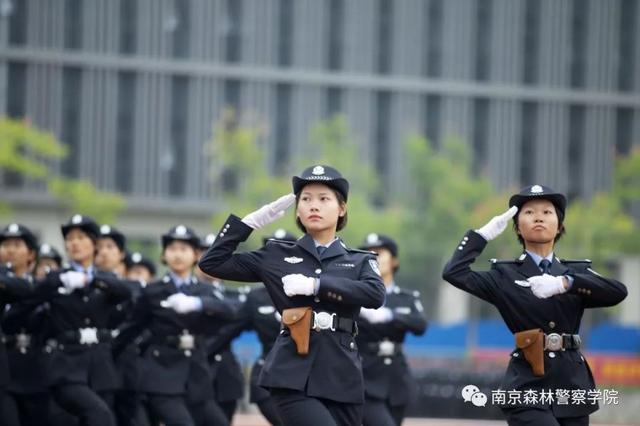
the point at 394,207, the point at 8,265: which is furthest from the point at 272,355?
the point at 394,207

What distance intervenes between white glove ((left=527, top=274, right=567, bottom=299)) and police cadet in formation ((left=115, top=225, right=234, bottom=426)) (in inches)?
168

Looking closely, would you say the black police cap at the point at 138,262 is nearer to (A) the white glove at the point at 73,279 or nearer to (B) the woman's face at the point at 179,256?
(B) the woman's face at the point at 179,256

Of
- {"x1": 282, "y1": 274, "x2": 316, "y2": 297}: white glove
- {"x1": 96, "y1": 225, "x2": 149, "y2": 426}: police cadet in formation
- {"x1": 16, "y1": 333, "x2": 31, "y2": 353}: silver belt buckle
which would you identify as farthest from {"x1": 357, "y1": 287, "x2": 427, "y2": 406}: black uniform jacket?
{"x1": 282, "y1": 274, "x2": 316, "y2": 297}: white glove

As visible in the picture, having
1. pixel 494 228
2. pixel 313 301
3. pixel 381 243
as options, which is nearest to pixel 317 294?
pixel 313 301

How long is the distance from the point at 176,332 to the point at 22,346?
5.08ft

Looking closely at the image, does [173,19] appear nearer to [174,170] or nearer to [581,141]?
[174,170]

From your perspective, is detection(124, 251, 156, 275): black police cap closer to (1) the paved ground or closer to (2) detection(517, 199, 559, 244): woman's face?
(1) the paved ground

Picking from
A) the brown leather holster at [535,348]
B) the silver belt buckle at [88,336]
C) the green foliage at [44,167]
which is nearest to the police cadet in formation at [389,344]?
the silver belt buckle at [88,336]

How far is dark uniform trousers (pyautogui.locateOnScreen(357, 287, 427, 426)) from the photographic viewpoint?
44.2 feet

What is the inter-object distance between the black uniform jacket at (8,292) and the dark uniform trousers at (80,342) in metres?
0.11

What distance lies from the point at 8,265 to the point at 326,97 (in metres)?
49.7

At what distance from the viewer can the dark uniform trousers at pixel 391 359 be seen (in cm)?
1348

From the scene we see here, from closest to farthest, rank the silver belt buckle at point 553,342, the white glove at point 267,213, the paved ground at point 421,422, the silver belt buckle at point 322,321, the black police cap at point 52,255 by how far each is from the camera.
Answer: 1. the silver belt buckle at point 322,321
2. the white glove at point 267,213
3. the silver belt buckle at point 553,342
4. the black police cap at point 52,255
5. the paved ground at point 421,422

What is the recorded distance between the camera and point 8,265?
13648 mm
